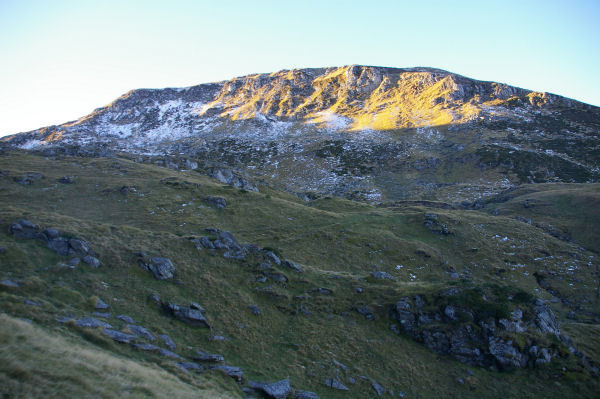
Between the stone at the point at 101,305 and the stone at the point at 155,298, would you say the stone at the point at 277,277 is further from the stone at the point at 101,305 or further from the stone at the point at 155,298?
the stone at the point at 101,305

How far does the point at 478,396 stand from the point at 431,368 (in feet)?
9.45

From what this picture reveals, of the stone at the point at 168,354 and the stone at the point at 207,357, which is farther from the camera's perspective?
the stone at the point at 207,357

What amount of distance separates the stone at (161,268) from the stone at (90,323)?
Result: 23.4 ft

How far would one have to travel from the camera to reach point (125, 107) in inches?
7170

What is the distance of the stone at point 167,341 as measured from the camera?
16.8 meters

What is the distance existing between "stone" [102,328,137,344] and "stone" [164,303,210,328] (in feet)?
13.2

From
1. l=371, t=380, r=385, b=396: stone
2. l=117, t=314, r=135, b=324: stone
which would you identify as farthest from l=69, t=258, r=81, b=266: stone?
l=371, t=380, r=385, b=396: stone

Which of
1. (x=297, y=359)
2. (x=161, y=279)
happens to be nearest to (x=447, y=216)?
(x=297, y=359)

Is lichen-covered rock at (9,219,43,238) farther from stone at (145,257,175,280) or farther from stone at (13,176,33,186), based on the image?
stone at (13,176,33,186)

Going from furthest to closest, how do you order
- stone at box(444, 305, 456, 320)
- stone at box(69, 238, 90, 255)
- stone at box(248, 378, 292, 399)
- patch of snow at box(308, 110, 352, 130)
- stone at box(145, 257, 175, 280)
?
1. patch of snow at box(308, 110, 352, 130)
2. stone at box(145, 257, 175, 280)
3. stone at box(444, 305, 456, 320)
4. stone at box(69, 238, 90, 255)
5. stone at box(248, 378, 292, 399)

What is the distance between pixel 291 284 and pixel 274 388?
12270mm

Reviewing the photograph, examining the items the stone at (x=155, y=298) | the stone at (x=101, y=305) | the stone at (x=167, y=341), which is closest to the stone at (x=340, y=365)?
→ the stone at (x=167, y=341)

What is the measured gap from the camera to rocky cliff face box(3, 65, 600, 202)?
94.9 m

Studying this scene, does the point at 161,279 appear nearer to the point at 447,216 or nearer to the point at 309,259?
the point at 309,259
